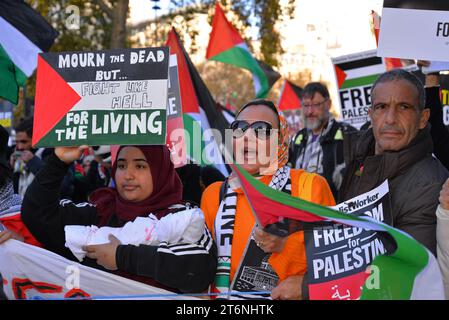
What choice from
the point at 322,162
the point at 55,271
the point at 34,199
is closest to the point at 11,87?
the point at 34,199

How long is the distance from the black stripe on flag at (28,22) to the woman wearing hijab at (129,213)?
1.91 meters

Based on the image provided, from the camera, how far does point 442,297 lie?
105 inches

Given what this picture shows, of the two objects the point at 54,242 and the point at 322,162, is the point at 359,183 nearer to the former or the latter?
the point at 54,242

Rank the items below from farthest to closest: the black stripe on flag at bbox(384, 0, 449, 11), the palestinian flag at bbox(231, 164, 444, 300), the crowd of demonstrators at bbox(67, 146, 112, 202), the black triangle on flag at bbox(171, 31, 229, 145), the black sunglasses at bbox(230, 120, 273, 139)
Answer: the crowd of demonstrators at bbox(67, 146, 112, 202)
the black triangle on flag at bbox(171, 31, 229, 145)
the black stripe on flag at bbox(384, 0, 449, 11)
the black sunglasses at bbox(230, 120, 273, 139)
the palestinian flag at bbox(231, 164, 444, 300)

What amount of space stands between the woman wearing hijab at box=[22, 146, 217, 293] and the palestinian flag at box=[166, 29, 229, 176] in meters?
2.43

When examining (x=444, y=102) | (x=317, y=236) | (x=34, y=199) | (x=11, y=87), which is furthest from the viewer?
(x=444, y=102)

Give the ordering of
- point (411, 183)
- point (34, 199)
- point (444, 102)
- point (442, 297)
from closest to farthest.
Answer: point (442, 297)
point (411, 183)
point (34, 199)
point (444, 102)

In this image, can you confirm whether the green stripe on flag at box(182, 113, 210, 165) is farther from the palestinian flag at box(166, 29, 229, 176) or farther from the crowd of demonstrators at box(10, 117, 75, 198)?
the crowd of demonstrators at box(10, 117, 75, 198)

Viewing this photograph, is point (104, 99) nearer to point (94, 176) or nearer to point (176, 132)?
point (176, 132)

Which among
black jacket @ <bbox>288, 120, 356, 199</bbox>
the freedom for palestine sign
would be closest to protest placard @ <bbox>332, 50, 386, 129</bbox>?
black jacket @ <bbox>288, 120, 356, 199</bbox>

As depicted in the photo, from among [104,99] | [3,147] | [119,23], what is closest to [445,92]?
[104,99]

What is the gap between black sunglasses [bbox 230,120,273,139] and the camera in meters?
3.43

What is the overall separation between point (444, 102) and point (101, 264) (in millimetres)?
3636

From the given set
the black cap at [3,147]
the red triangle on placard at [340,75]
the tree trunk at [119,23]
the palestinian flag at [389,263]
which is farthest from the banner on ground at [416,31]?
the tree trunk at [119,23]
